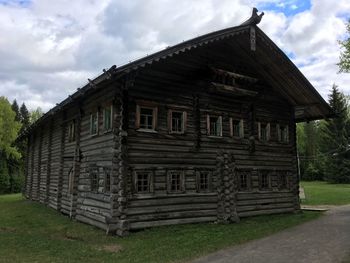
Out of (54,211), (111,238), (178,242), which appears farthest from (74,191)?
(178,242)

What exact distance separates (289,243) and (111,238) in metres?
6.57

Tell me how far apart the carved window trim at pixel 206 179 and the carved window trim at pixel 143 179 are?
2.63 metres

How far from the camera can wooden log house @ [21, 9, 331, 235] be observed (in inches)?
655

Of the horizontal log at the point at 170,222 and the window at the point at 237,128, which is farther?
the window at the point at 237,128

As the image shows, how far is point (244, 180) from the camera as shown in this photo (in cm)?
2108

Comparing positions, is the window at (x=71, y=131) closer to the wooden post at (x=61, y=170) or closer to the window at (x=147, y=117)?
the wooden post at (x=61, y=170)

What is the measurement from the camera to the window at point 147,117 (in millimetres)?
17266

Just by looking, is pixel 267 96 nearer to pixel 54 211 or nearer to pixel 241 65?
pixel 241 65

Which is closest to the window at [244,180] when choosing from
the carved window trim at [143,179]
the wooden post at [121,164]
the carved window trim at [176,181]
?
the carved window trim at [176,181]

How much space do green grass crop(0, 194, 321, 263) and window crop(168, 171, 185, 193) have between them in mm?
1675

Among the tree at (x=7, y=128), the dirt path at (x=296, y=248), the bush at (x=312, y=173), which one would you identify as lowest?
the dirt path at (x=296, y=248)

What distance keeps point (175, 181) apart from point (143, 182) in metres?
1.71

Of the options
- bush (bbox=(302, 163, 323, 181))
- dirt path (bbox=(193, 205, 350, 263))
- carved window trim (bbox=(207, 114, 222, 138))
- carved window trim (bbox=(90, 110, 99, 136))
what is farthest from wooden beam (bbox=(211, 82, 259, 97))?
bush (bbox=(302, 163, 323, 181))

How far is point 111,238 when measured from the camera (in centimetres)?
1524
